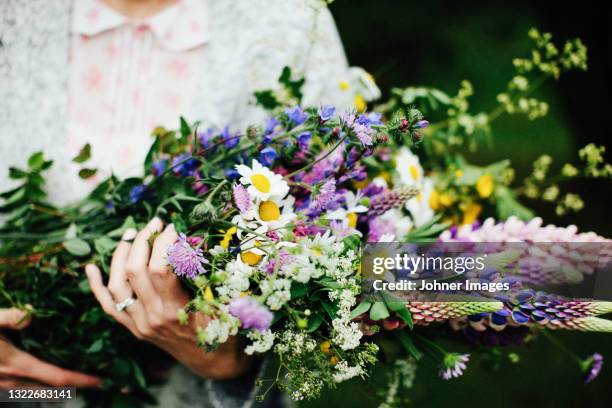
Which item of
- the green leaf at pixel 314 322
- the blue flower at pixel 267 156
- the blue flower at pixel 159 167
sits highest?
the blue flower at pixel 267 156

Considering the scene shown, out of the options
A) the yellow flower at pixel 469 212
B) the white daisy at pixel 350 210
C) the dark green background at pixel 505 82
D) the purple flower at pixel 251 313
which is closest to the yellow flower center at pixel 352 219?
the white daisy at pixel 350 210

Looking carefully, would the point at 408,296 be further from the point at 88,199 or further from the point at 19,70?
the point at 19,70

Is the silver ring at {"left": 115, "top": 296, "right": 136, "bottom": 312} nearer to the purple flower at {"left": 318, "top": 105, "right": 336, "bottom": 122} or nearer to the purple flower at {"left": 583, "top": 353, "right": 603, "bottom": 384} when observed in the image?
the purple flower at {"left": 318, "top": 105, "right": 336, "bottom": 122}

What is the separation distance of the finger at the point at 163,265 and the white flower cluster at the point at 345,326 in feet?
0.64

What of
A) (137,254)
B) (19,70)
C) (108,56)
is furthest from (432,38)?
(137,254)

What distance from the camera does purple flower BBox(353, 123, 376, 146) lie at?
0.57 metres

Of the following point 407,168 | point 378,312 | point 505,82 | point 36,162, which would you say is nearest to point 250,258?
point 378,312

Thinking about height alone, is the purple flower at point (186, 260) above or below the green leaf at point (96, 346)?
above

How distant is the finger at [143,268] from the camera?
667 mm

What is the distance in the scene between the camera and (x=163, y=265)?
640 mm

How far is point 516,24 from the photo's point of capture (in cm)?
222

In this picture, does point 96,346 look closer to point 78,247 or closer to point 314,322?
point 78,247

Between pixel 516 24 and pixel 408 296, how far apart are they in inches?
76.6

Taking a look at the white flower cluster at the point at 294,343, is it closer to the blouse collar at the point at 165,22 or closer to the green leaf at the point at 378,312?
the green leaf at the point at 378,312
